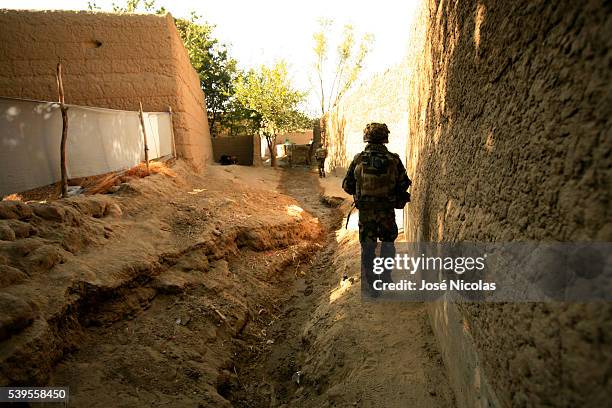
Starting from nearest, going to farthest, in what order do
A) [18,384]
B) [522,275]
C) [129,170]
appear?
[522,275], [18,384], [129,170]

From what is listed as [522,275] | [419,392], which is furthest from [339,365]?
[522,275]

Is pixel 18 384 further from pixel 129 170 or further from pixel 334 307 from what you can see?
pixel 129 170

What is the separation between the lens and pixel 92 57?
7.07 meters

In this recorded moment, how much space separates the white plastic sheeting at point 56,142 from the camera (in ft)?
11.1

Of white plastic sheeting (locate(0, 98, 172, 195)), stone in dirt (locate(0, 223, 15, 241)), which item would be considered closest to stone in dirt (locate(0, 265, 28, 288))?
stone in dirt (locate(0, 223, 15, 241))

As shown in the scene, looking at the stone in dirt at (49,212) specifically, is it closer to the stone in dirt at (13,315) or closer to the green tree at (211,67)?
the stone in dirt at (13,315)

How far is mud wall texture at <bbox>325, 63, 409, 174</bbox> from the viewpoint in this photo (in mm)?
6293

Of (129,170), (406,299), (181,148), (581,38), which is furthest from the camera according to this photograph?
(181,148)

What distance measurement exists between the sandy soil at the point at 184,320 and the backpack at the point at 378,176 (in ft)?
3.30

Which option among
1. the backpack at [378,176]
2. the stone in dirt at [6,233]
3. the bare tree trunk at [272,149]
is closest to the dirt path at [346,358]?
A: the backpack at [378,176]

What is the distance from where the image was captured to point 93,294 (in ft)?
8.55

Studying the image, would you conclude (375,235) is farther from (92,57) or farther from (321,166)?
(321,166)

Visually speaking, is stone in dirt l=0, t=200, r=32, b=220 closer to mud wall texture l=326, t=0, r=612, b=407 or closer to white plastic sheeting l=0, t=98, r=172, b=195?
white plastic sheeting l=0, t=98, r=172, b=195

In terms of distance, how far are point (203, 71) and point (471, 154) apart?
60.0ft
